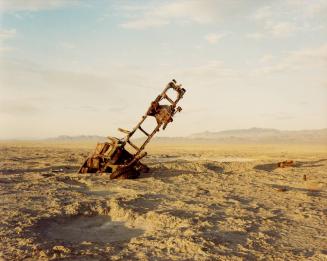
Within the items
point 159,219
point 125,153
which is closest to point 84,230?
point 159,219

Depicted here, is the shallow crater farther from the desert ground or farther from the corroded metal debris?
the corroded metal debris

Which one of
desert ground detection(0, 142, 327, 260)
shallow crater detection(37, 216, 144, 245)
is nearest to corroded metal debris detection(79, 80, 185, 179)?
desert ground detection(0, 142, 327, 260)

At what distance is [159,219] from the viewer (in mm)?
8625

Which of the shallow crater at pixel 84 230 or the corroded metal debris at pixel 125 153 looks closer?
the shallow crater at pixel 84 230

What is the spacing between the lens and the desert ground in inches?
263

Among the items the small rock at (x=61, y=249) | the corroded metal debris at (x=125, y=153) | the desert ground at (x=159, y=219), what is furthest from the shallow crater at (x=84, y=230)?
the corroded metal debris at (x=125, y=153)

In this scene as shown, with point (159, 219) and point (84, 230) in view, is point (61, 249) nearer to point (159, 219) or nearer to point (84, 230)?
point (84, 230)

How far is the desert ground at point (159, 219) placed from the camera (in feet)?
21.9

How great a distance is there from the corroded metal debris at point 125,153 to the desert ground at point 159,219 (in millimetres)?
677

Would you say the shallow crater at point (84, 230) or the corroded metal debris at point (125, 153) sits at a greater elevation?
the corroded metal debris at point (125, 153)

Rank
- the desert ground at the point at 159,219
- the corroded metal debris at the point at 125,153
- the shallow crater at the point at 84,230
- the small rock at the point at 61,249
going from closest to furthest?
the small rock at the point at 61,249, the desert ground at the point at 159,219, the shallow crater at the point at 84,230, the corroded metal debris at the point at 125,153

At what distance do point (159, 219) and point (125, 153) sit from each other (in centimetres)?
710

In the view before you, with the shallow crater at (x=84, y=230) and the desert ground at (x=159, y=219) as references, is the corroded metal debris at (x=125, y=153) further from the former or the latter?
the shallow crater at (x=84, y=230)

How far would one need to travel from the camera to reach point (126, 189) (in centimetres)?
1235
